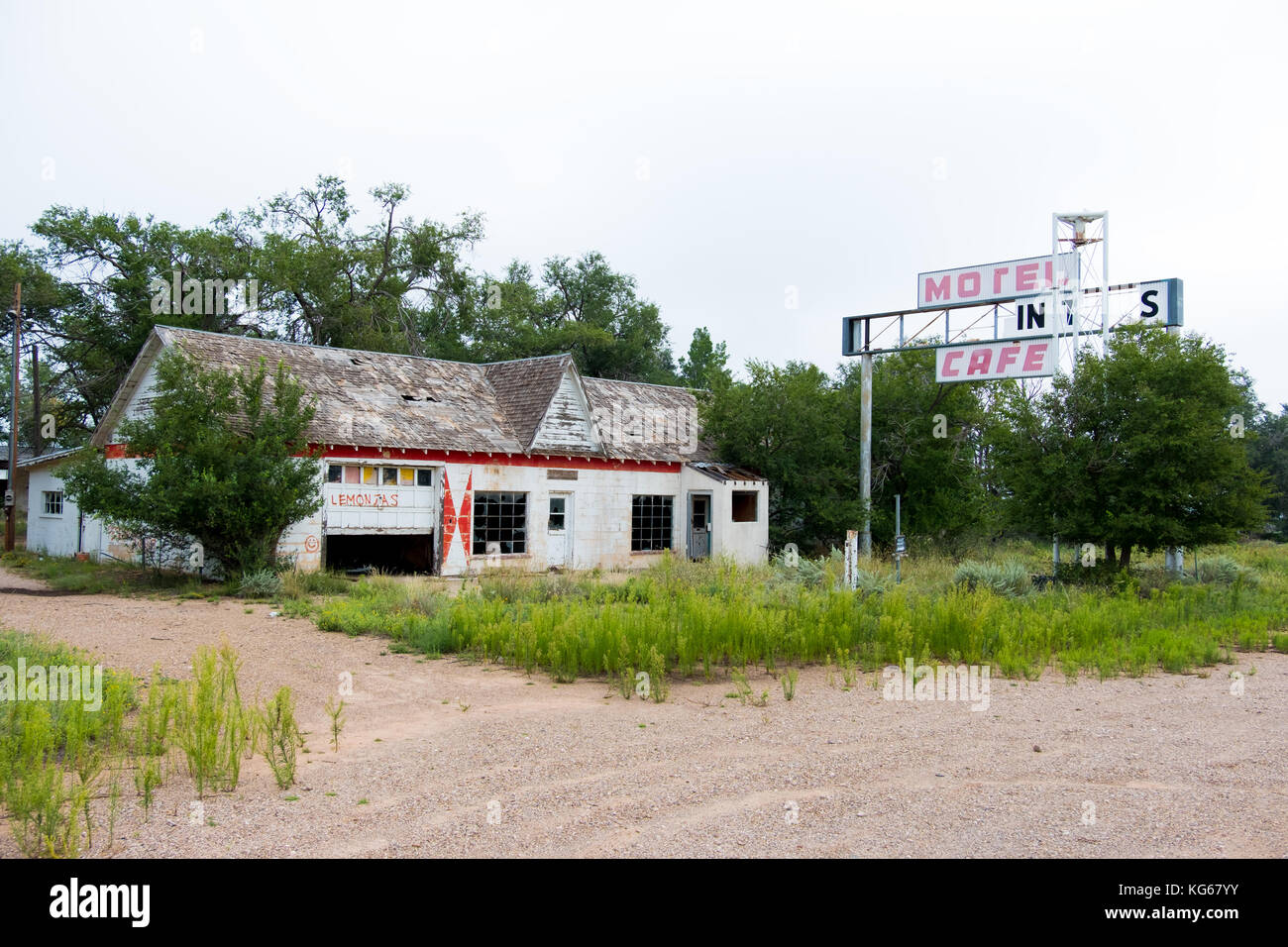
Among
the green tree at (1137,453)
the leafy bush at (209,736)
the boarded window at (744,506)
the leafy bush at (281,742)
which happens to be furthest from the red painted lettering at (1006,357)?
the leafy bush at (209,736)

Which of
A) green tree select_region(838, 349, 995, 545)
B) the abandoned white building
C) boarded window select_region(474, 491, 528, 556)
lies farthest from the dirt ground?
green tree select_region(838, 349, 995, 545)

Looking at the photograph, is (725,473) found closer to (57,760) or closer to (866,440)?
(866,440)

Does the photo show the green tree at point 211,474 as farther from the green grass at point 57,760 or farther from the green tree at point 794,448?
the green tree at point 794,448

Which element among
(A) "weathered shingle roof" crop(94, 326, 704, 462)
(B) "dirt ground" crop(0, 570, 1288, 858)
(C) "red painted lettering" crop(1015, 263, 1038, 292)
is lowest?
(B) "dirt ground" crop(0, 570, 1288, 858)

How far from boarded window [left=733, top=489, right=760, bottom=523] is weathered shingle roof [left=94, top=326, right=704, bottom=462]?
1.85 m

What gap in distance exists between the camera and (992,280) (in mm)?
24484

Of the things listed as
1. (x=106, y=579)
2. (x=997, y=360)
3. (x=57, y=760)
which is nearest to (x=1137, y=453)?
(x=997, y=360)

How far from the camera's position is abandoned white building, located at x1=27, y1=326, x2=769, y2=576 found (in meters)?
21.6

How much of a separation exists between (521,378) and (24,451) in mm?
25809

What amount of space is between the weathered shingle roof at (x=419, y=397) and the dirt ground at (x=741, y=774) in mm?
11213

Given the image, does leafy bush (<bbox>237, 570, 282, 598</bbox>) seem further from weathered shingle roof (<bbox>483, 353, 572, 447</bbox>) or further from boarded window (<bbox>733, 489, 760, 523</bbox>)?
boarded window (<bbox>733, 489, 760, 523</bbox>)

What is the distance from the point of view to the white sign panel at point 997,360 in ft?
76.5

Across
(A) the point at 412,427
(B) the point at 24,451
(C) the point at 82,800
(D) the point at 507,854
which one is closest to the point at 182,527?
(A) the point at 412,427
